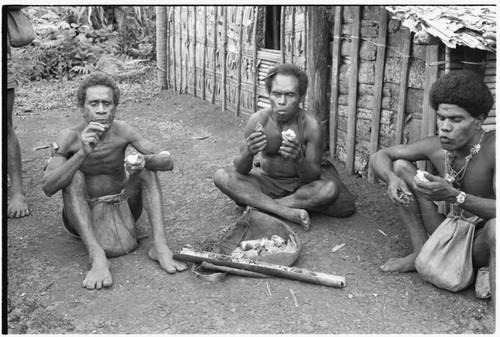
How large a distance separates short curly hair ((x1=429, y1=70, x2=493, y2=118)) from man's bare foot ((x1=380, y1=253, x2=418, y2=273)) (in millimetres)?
1106

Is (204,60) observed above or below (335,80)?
below

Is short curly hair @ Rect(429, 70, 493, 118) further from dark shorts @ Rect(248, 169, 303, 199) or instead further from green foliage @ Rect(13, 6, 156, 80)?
green foliage @ Rect(13, 6, 156, 80)

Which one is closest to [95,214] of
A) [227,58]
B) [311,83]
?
[311,83]

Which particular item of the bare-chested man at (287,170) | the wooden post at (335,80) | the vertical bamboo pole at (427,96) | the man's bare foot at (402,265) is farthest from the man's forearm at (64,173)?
the wooden post at (335,80)

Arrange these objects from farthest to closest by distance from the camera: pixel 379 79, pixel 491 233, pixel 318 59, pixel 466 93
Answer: pixel 318 59
pixel 379 79
pixel 466 93
pixel 491 233

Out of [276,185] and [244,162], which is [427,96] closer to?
[276,185]

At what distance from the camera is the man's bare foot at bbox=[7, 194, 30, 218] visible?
534cm

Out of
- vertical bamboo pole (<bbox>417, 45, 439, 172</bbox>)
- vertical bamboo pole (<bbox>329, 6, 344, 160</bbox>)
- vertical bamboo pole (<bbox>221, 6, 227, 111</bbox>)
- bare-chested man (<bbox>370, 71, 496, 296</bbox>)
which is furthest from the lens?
vertical bamboo pole (<bbox>221, 6, 227, 111</bbox>)

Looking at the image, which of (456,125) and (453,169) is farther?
(453,169)

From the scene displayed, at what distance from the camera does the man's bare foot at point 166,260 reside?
4.27m

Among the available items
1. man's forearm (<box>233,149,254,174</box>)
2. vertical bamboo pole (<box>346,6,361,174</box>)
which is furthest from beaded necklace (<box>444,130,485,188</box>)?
vertical bamboo pole (<box>346,6,361,174</box>)

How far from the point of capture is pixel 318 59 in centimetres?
671

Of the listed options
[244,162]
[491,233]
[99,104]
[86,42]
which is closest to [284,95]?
[244,162]

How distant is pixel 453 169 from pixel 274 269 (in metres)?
1.37
